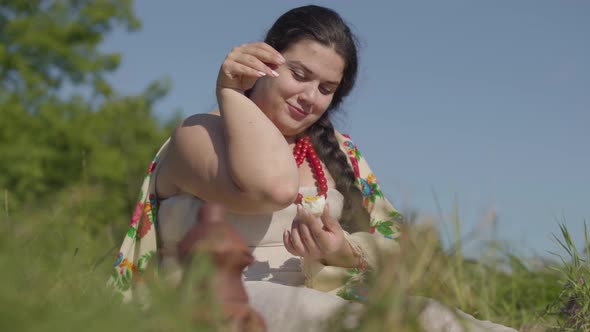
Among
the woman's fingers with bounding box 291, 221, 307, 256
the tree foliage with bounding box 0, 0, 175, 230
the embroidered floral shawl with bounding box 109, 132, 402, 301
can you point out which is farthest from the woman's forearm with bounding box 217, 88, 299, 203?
the tree foliage with bounding box 0, 0, 175, 230

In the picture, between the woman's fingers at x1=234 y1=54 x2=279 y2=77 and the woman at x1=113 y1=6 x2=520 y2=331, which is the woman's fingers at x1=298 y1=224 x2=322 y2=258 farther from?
the woman's fingers at x1=234 y1=54 x2=279 y2=77

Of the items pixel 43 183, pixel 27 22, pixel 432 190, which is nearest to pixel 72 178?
pixel 43 183

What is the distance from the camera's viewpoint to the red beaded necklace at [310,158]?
279cm

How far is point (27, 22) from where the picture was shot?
44.7ft

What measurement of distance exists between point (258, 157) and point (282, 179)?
0.11 meters

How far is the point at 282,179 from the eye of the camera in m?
2.01

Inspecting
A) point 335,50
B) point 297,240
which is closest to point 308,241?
point 297,240

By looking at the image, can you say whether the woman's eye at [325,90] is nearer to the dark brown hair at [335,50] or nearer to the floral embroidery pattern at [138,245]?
the dark brown hair at [335,50]

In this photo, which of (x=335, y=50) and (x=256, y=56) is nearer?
(x=256, y=56)

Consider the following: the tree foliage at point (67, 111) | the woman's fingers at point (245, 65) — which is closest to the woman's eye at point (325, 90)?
A: the woman's fingers at point (245, 65)

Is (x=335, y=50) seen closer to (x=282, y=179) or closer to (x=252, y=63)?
(x=252, y=63)

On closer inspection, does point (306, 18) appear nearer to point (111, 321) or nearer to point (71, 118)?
point (111, 321)

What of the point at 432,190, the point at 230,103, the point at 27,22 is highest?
the point at 230,103

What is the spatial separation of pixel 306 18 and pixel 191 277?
2.14 meters
